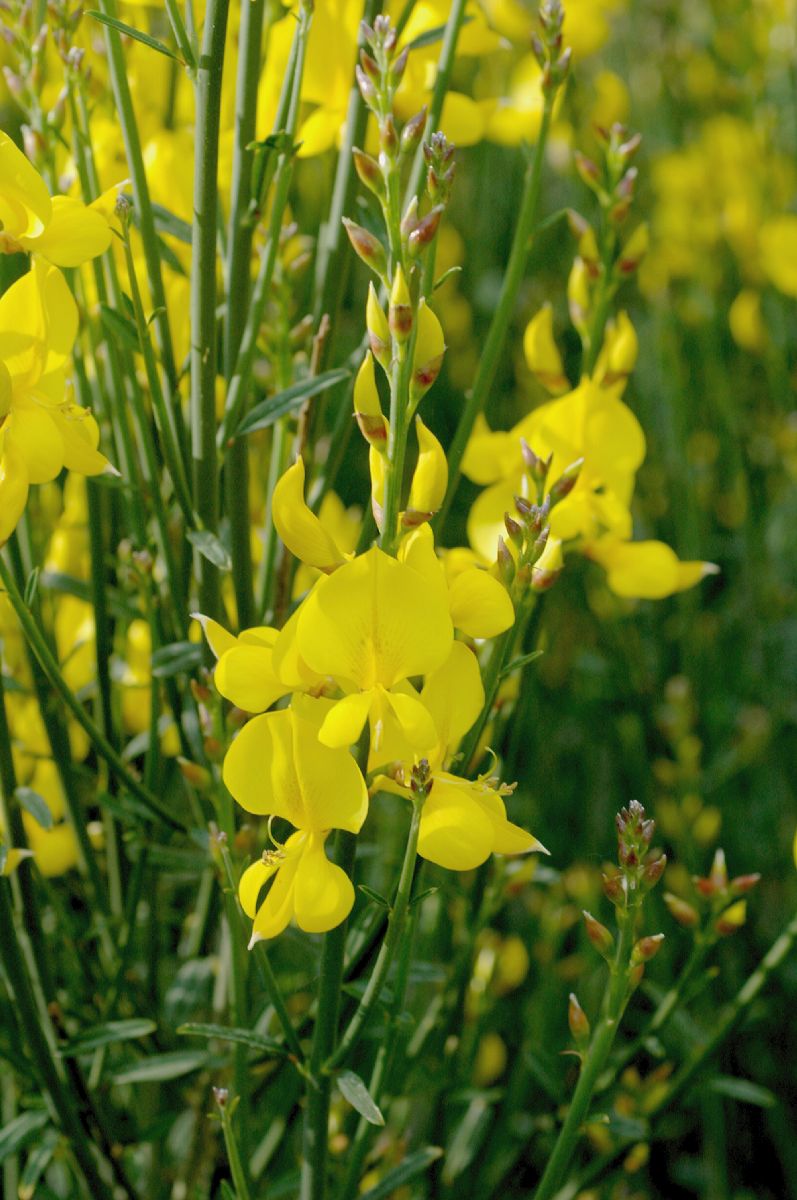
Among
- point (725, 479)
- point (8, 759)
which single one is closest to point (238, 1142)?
point (8, 759)

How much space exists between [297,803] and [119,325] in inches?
13.0

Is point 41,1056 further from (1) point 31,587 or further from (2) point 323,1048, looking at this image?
(1) point 31,587

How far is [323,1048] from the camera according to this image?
750 millimetres

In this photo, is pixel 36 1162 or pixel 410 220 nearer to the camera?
pixel 410 220

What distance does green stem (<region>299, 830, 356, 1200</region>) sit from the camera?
71 cm

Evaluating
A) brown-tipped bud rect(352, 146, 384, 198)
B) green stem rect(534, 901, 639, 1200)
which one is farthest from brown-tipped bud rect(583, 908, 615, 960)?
brown-tipped bud rect(352, 146, 384, 198)

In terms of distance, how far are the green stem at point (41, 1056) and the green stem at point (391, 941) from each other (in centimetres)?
22

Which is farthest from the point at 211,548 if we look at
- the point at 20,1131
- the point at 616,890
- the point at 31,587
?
the point at 20,1131

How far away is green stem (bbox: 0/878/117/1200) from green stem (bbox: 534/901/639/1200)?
1.08 feet

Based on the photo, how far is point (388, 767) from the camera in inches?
26.8

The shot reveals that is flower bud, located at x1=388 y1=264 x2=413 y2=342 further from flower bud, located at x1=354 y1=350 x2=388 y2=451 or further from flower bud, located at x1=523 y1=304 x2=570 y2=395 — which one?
flower bud, located at x1=523 y1=304 x2=570 y2=395

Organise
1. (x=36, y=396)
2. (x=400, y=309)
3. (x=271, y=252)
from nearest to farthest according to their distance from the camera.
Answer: (x=400, y=309)
(x=36, y=396)
(x=271, y=252)

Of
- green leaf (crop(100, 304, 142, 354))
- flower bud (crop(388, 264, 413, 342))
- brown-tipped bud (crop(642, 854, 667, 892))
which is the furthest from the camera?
green leaf (crop(100, 304, 142, 354))

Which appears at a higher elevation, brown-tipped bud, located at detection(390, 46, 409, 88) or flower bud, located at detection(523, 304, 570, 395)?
brown-tipped bud, located at detection(390, 46, 409, 88)
